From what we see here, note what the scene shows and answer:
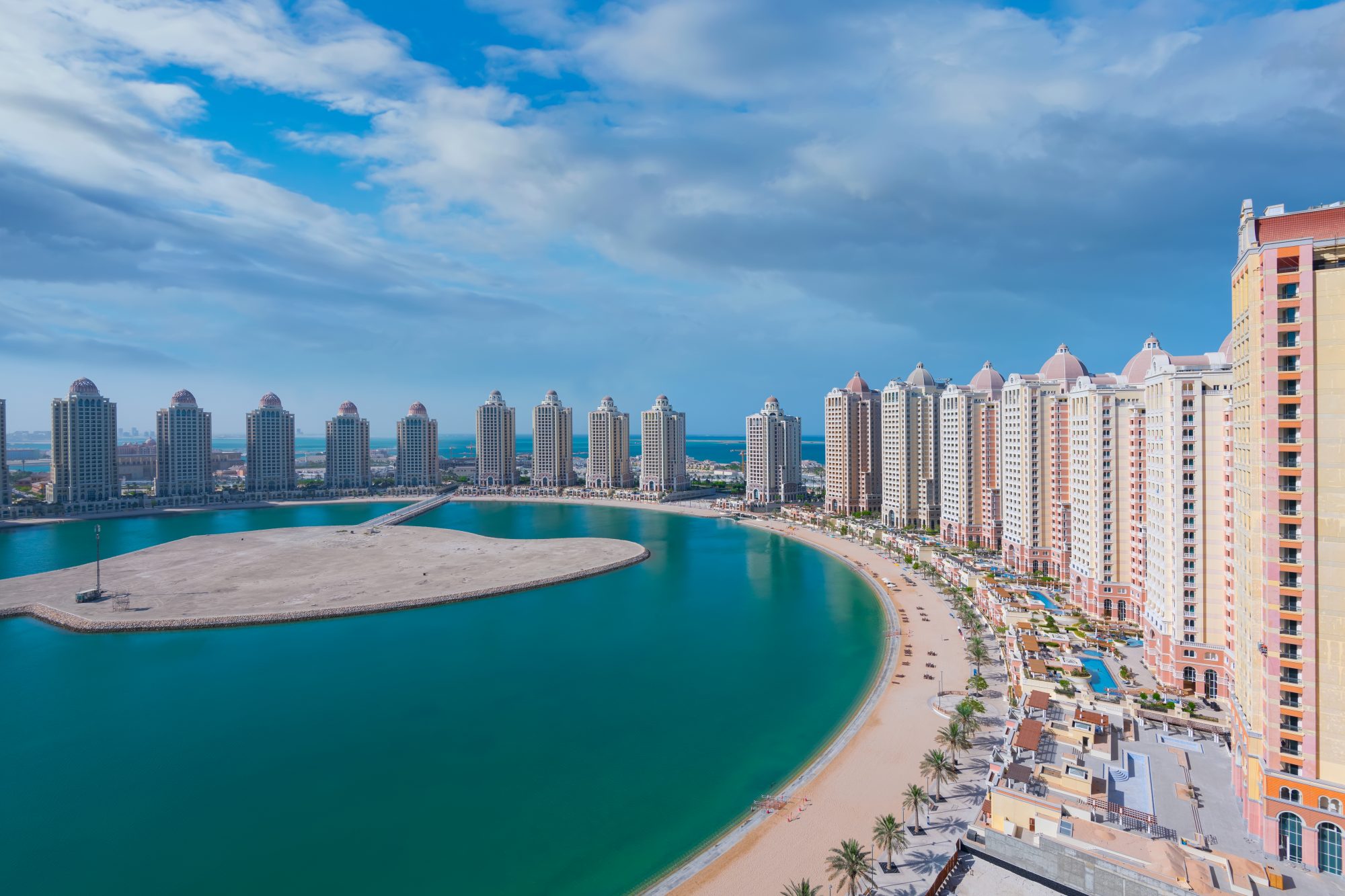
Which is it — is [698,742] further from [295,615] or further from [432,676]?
[295,615]

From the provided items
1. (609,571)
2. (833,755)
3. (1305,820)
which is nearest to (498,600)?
(609,571)

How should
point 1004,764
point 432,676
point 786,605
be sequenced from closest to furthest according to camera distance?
point 1004,764 → point 432,676 → point 786,605

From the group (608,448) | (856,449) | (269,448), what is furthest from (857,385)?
(269,448)

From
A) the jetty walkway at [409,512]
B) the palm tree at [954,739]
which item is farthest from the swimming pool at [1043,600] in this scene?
the jetty walkway at [409,512]

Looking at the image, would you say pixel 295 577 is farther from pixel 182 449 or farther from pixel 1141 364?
pixel 182 449

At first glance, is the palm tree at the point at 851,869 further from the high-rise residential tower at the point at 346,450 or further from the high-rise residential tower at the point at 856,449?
the high-rise residential tower at the point at 346,450

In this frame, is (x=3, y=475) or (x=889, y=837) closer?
(x=889, y=837)
